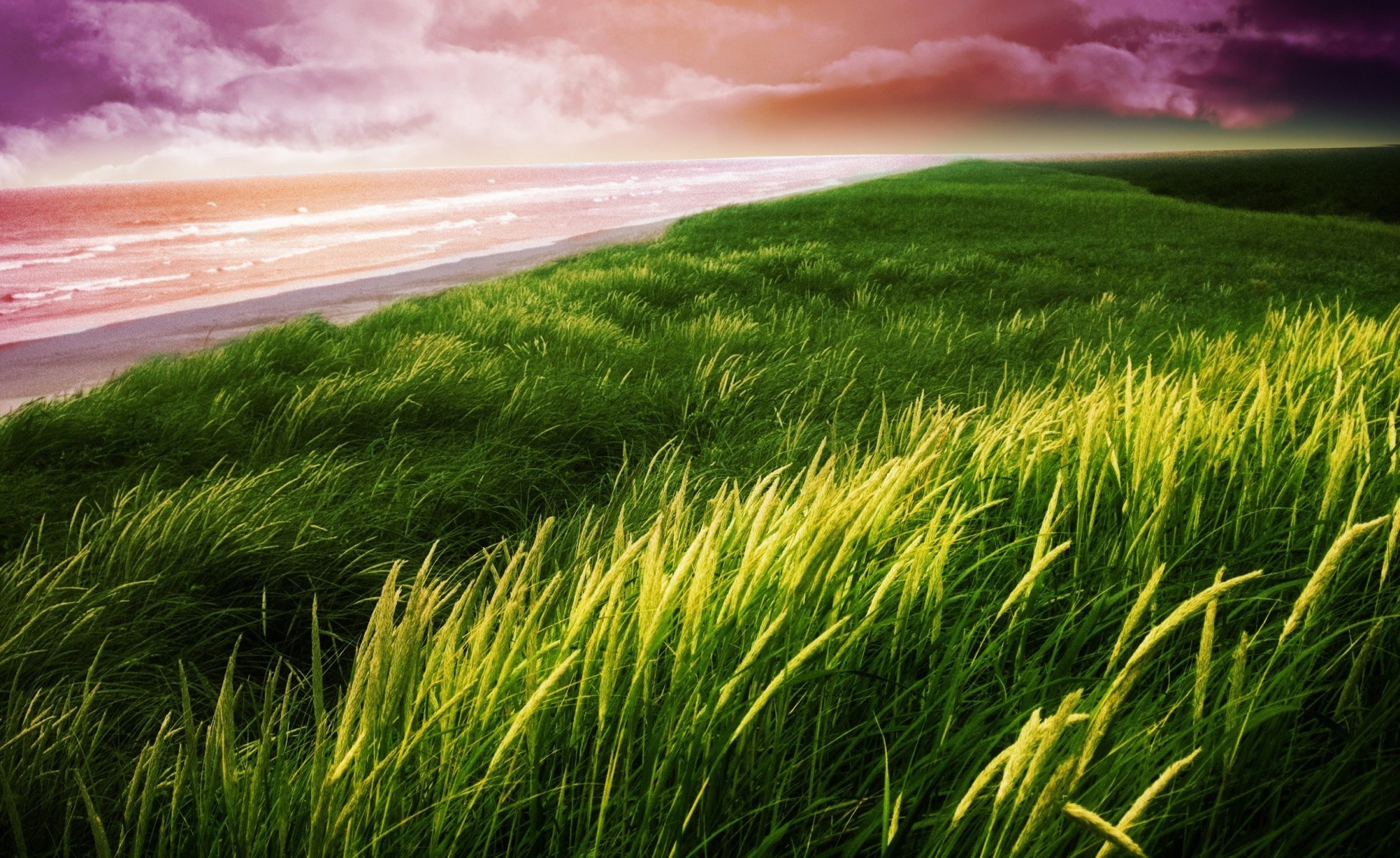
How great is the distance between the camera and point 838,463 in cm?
274

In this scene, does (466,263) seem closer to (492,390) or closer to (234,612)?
(492,390)

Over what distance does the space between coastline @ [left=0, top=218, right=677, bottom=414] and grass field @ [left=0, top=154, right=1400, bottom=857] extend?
3.28 m

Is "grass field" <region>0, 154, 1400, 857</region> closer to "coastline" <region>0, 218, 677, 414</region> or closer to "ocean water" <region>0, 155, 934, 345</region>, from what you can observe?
"coastline" <region>0, 218, 677, 414</region>

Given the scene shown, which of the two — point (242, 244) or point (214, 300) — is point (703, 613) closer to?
point (214, 300)

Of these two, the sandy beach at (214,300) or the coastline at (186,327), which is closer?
the coastline at (186,327)

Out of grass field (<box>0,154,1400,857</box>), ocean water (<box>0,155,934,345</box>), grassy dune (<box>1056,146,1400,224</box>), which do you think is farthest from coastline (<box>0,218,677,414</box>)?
grassy dune (<box>1056,146,1400,224</box>)

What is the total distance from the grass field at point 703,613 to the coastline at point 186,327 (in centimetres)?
328

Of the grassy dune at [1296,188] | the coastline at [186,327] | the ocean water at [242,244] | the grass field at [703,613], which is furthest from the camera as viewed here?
the grassy dune at [1296,188]

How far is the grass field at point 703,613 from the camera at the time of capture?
0.88 meters

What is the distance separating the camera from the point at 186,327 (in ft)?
33.6

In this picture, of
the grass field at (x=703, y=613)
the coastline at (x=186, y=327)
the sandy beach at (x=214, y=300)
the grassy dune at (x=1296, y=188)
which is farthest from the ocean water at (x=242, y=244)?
the grassy dune at (x=1296, y=188)

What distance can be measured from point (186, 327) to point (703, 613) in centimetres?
1183

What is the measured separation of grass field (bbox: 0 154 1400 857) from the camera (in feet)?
2.87

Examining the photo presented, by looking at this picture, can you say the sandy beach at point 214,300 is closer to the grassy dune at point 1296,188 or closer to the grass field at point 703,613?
the grass field at point 703,613
